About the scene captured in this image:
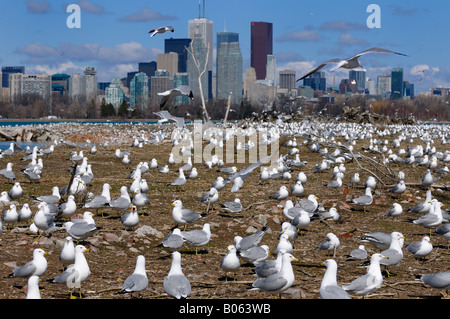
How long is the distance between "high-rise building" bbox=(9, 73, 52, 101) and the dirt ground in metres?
136

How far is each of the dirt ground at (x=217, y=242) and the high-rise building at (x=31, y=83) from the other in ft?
447

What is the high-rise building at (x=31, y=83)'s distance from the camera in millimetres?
149250

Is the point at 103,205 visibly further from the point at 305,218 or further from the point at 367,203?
the point at 367,203

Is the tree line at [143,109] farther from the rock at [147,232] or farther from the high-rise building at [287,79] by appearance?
the rock at [147,232]

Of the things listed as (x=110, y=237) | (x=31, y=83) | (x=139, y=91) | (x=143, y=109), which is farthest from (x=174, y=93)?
(x=31, y=83)

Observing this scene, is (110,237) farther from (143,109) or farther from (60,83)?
(60,83)

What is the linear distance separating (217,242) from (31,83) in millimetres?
152207

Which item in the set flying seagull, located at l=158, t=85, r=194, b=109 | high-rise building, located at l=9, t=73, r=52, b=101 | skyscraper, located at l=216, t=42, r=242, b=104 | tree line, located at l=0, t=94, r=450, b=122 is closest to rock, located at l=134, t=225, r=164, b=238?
flying seagull, located at l=158, t=85, r=194, b=109

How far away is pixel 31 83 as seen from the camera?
15162 cm

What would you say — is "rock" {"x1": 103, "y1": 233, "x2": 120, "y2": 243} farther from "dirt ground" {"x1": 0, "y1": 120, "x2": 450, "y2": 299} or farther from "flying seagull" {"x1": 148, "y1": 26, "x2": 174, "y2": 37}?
"flying seagull" {"x1": 148, "y1": 26, "x2": 174, "y2": 37}

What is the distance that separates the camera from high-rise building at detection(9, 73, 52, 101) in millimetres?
149250

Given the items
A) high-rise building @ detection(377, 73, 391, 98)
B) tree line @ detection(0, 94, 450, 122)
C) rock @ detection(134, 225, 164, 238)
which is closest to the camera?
rock @ detection(134, 225, 164, 238)

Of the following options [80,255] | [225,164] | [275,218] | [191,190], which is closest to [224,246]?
[275,218]

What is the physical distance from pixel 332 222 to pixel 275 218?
1125 mm
